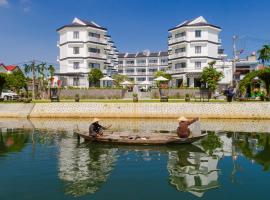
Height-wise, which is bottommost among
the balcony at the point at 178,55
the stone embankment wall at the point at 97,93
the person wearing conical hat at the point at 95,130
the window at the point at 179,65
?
the person wearing conical hat at the point at 95,130

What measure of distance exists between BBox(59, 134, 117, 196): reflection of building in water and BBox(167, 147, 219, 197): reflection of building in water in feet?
10.7

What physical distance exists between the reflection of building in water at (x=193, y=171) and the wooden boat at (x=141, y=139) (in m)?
0.69

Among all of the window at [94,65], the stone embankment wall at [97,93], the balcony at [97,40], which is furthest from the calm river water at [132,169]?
the balcony at [97,40]

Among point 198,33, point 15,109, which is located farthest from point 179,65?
point 15,109

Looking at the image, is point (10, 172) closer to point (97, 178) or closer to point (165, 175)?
point (97, 178)

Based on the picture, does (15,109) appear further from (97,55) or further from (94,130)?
(97,55)

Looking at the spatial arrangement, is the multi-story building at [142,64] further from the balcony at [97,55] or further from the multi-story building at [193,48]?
the multi-story building at [193,48]

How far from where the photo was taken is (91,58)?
82312 millimetres

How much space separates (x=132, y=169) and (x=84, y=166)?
8.26 feet

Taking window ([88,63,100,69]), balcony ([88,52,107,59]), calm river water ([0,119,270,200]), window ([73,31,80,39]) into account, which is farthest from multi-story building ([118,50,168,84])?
calm river water ([0,119,270,200])

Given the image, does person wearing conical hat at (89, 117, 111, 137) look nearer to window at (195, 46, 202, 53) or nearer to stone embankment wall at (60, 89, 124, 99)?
stone embankment wall at (60, 89, 124, 99)

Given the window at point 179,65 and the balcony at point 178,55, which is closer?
the balcony at point 178,55

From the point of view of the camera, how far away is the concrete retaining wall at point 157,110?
39812 millimetres

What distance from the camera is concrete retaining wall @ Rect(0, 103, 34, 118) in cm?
4306
